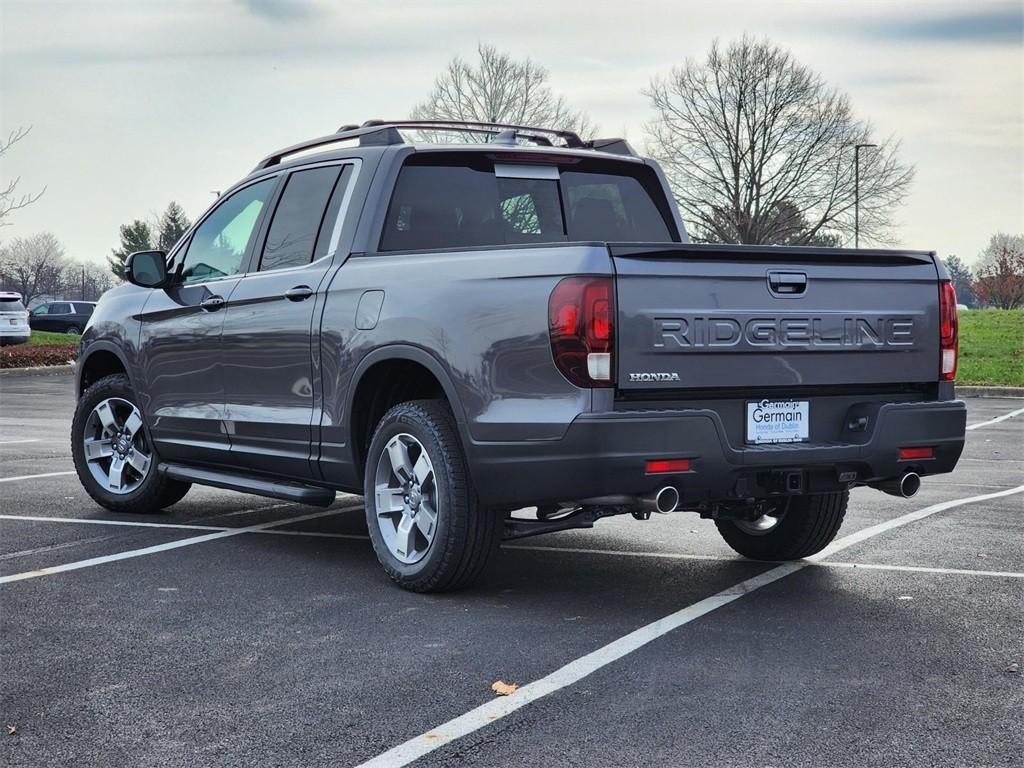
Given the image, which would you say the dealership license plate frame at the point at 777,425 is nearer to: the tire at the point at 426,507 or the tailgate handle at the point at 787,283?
the tailgate handle at the point at 787,283

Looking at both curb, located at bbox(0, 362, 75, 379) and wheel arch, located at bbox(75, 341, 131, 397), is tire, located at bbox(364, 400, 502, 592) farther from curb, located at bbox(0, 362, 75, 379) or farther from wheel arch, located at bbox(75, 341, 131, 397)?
curb, located at bbox(0, 362, 75, 379)

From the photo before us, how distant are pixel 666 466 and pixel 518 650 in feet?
2.95

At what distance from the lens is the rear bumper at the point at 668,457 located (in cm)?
509

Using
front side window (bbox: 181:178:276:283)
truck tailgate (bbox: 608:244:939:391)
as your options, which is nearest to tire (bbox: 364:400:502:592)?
truck tailgate (bbox: 608:244:939:391)

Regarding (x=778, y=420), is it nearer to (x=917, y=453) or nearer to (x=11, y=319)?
(x=917, y=453)

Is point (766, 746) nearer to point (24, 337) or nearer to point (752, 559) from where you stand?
point (752, 559)

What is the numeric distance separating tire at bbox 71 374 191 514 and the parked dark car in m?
47.2

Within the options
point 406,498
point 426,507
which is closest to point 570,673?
point 426,507

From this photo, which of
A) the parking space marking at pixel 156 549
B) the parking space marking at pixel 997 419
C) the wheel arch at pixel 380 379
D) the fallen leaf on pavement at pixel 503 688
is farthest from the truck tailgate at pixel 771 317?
the parking space marking at pixel 997 419

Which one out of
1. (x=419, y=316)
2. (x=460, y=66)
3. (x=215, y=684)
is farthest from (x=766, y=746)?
(x=460, y=66)

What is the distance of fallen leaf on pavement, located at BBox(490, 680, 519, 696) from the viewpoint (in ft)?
14.2

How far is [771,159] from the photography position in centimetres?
4956

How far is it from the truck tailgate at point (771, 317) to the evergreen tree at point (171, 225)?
94.1 metres

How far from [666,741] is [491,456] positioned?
1803mm
